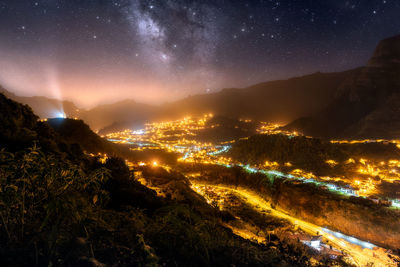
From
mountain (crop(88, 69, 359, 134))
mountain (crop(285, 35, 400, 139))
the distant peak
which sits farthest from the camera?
mountain (crop(88, 69, 359, 134))

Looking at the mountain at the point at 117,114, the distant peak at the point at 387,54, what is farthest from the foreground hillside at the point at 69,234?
the mountain at the point at 117,114

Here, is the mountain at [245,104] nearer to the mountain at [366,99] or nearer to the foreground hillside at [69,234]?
the mountain at [366,99]

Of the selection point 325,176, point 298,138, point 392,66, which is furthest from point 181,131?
point 392,66

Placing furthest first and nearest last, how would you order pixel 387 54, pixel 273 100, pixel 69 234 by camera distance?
pixel 273 100 < pixel 387 54 < pixel 69 234

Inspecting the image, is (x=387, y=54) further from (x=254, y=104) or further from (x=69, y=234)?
(x=69, y=234)

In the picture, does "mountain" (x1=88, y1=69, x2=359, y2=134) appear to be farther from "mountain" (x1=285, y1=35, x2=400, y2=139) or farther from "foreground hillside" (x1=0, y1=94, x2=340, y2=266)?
"foreground hillside" (x1=0, y1=94, x2=340, y2=266)

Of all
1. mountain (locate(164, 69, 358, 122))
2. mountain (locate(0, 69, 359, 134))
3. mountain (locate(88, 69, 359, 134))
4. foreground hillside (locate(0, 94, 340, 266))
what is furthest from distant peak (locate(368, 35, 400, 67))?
foreground hillside (locate(0, 94, 340, 266))

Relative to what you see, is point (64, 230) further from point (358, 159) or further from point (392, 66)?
point (392, 66)

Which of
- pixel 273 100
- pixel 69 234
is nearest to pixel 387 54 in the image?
pixel 273 100

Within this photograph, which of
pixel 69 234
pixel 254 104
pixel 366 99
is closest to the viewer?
pixel 69 234
